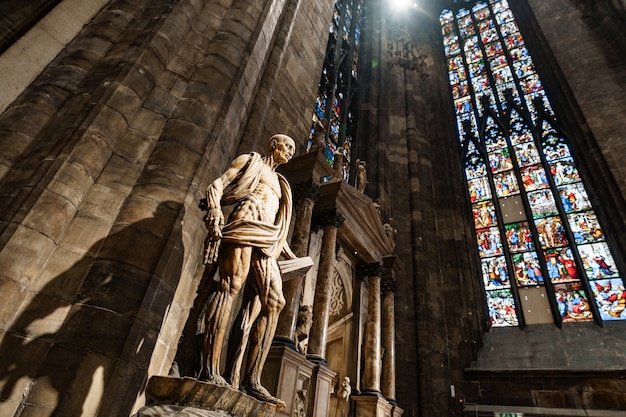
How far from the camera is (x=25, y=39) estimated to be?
3.75 m

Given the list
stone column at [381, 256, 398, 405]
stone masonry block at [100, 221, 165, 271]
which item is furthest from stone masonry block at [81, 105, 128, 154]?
stone column at [381, 256, 398, 405]

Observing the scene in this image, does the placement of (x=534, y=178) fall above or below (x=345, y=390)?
above

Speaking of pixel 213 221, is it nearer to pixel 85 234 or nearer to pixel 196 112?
pixel 85 234

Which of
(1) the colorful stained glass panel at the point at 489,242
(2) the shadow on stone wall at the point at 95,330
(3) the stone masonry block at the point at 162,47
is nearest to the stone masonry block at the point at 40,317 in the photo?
(2) the shadow on stone wall at the point at 95,330

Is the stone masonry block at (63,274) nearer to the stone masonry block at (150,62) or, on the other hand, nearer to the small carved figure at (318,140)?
the stone masonry block at (150,62)

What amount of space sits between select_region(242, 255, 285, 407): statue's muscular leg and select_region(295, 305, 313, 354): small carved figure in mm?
1823

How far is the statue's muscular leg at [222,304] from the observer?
90.2 inches

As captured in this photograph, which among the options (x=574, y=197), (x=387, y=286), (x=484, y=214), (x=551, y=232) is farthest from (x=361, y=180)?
(x=574, y=197)

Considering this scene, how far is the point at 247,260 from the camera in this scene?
258 centimetres

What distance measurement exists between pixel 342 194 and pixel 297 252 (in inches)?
63.6

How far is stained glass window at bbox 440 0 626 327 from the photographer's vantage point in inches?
338

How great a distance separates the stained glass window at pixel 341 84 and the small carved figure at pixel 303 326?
200 inches

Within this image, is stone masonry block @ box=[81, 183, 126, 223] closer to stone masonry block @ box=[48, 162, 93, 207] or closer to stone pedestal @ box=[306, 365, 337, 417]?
stone masonry block @ box=[48, 162, 93, 207]

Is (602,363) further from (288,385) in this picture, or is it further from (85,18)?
(85,18)
